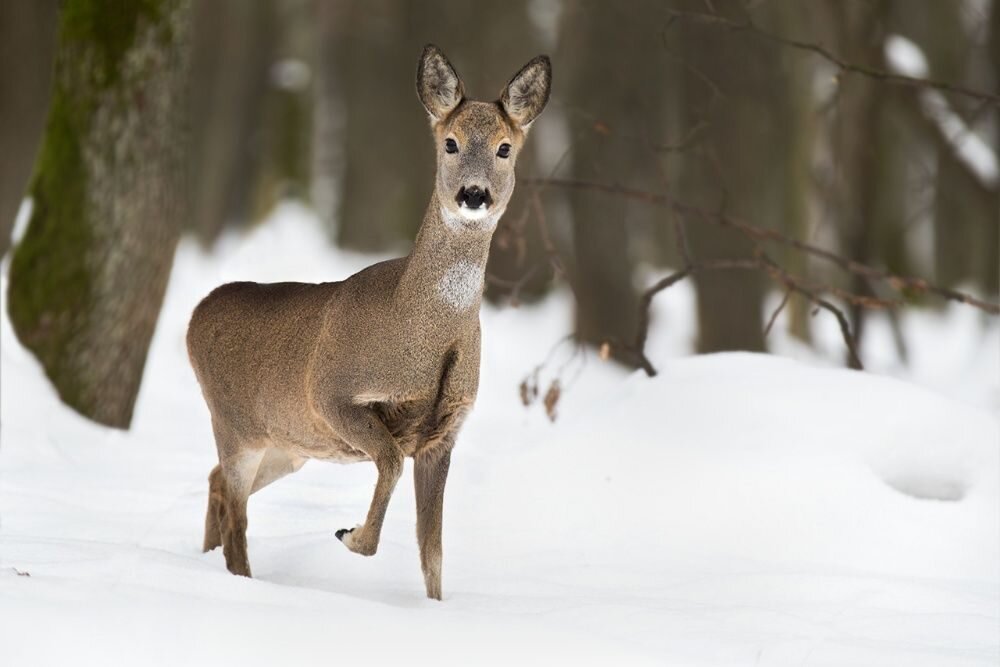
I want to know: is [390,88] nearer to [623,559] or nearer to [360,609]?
[623,559]

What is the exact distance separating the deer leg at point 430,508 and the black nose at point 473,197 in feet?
3.76

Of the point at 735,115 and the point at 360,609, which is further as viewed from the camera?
the point at 735,115

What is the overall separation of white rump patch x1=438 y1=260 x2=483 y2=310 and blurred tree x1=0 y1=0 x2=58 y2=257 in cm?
674

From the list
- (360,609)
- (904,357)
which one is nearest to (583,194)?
(904,357)

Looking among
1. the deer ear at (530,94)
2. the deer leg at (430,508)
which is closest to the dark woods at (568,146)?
the deer ear at (530,94)

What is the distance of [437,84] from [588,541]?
8.80ft

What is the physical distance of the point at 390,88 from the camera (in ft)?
89.1

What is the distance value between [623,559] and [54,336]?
4170mm

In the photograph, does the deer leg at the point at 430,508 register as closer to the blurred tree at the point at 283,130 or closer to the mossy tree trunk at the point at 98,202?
the mossy tree trunk at the point at 98,202

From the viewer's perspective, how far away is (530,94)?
6234 mm

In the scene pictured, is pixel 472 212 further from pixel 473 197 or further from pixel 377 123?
pixel 377 123

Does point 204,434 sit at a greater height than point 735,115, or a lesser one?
lesser

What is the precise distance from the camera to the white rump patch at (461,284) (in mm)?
6059

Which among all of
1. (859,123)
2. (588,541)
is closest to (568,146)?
(859,123)
